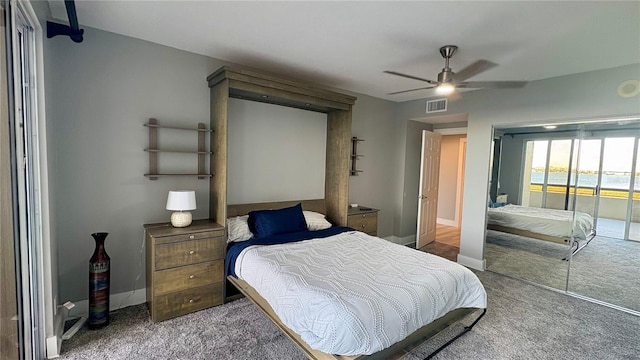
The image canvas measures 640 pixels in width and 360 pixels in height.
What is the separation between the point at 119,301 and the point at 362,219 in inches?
121

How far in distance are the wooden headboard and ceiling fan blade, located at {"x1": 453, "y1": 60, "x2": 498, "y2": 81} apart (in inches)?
95.6

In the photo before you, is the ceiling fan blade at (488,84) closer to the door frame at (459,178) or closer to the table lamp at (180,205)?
the table lamp at (180,205)

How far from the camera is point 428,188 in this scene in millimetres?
5348

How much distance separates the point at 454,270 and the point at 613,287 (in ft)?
8.34

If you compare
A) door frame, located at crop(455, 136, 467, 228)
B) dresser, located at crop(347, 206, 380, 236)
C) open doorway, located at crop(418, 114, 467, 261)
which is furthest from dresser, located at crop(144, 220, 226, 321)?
door frame, located at crop(455, 136, 467, 228)

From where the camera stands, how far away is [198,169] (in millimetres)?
3270

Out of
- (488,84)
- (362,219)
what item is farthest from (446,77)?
(362,219)

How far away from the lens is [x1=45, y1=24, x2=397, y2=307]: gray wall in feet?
8.45

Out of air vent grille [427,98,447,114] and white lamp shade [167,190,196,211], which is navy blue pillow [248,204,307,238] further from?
air vent grille [427,98,447,114]

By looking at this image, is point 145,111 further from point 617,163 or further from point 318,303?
point 617,163

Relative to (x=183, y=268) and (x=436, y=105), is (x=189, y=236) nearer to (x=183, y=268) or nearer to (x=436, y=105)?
(x=183, y=268)

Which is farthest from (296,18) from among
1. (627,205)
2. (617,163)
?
(627,205)

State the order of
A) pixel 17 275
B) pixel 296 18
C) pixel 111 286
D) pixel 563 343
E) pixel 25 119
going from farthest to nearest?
pixel 111 286 → pixel 563 343 → pixel 296 18 → pixel 25 119 → pixel 17 275

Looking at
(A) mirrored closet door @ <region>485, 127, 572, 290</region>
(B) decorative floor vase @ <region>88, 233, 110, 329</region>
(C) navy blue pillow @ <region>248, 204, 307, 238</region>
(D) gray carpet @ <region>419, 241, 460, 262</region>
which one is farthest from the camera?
(D) gray carpet @ <region>419, 241, 460, 262</region>
